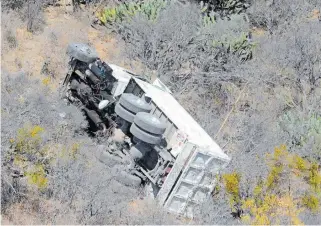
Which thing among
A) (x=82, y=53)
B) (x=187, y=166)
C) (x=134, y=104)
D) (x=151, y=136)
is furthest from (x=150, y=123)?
(x=82, y=53)

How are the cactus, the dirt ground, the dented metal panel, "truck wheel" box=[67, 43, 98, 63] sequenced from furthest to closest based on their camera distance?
the cactus < the dirt ground < "truck wheel" box=[67, 43, 98, 63] < the dented metal panel

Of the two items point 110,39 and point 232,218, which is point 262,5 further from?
point 232,218

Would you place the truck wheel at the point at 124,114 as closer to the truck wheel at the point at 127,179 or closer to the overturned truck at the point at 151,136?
the overturned truck at the point at 151,136

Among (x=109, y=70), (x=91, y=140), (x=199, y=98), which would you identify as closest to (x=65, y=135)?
(x=91, y=140)

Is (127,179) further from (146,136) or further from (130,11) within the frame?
(130,11)

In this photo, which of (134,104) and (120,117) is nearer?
(134,104)

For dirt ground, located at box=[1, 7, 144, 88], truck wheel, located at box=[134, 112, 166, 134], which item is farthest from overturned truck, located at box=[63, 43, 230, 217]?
dirt ground, located at box=[1, 7, 144, 88]

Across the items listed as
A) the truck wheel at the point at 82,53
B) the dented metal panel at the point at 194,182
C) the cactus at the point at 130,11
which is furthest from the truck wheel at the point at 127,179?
the cactus at the point at 130,11

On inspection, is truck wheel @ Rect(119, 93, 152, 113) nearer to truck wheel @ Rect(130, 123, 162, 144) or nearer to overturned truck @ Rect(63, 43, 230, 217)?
overturned truck @ Rect(63, 43, 230, 217)

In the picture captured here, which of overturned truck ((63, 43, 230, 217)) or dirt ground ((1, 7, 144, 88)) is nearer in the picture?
overturned truck ((63, 43, 230, 217))
